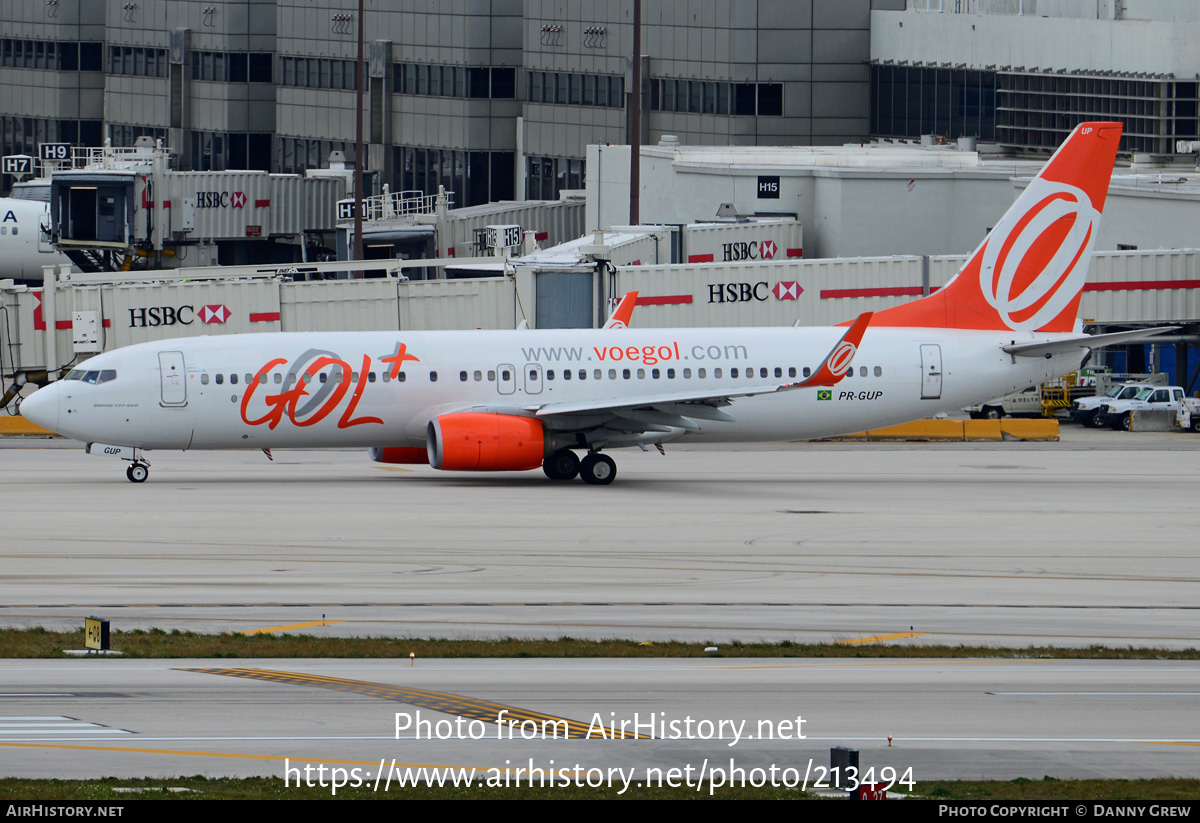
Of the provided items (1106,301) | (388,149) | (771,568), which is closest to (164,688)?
(771,568)

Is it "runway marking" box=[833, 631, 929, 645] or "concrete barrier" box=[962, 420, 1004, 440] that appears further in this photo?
"concrete barrier" box=[962, 420, 1004, 440]

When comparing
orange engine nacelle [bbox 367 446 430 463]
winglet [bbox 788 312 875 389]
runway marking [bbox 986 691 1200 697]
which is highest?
winglet [bbox 788 312 875 389]

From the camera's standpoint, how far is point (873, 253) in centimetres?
6512

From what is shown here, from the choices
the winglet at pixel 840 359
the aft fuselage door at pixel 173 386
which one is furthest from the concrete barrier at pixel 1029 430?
the aft fuselage door at pixel 173 386

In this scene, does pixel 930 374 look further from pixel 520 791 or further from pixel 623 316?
pixel 520 791

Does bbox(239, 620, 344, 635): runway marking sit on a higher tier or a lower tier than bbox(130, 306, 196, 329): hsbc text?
lower

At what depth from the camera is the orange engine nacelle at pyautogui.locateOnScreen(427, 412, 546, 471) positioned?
37.0m

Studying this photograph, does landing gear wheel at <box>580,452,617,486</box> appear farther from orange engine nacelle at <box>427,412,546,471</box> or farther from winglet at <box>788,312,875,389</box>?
winglet at <box>788,312,875,389</box>

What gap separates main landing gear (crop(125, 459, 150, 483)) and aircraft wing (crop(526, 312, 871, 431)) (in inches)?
365

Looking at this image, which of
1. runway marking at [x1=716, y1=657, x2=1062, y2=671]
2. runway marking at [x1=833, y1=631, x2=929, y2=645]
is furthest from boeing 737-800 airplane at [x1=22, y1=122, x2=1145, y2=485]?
runway marking at [x1=716, y1=657, x2=1062, y2=671]

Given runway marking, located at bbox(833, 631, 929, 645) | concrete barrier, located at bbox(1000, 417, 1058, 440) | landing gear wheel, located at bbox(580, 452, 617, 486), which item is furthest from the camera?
concrete barrier, located at bbox(1000, 417, 1058, 440)

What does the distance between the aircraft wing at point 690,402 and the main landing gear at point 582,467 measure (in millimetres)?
1236

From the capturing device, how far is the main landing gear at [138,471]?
125ft

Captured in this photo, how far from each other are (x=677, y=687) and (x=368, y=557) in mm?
10913
